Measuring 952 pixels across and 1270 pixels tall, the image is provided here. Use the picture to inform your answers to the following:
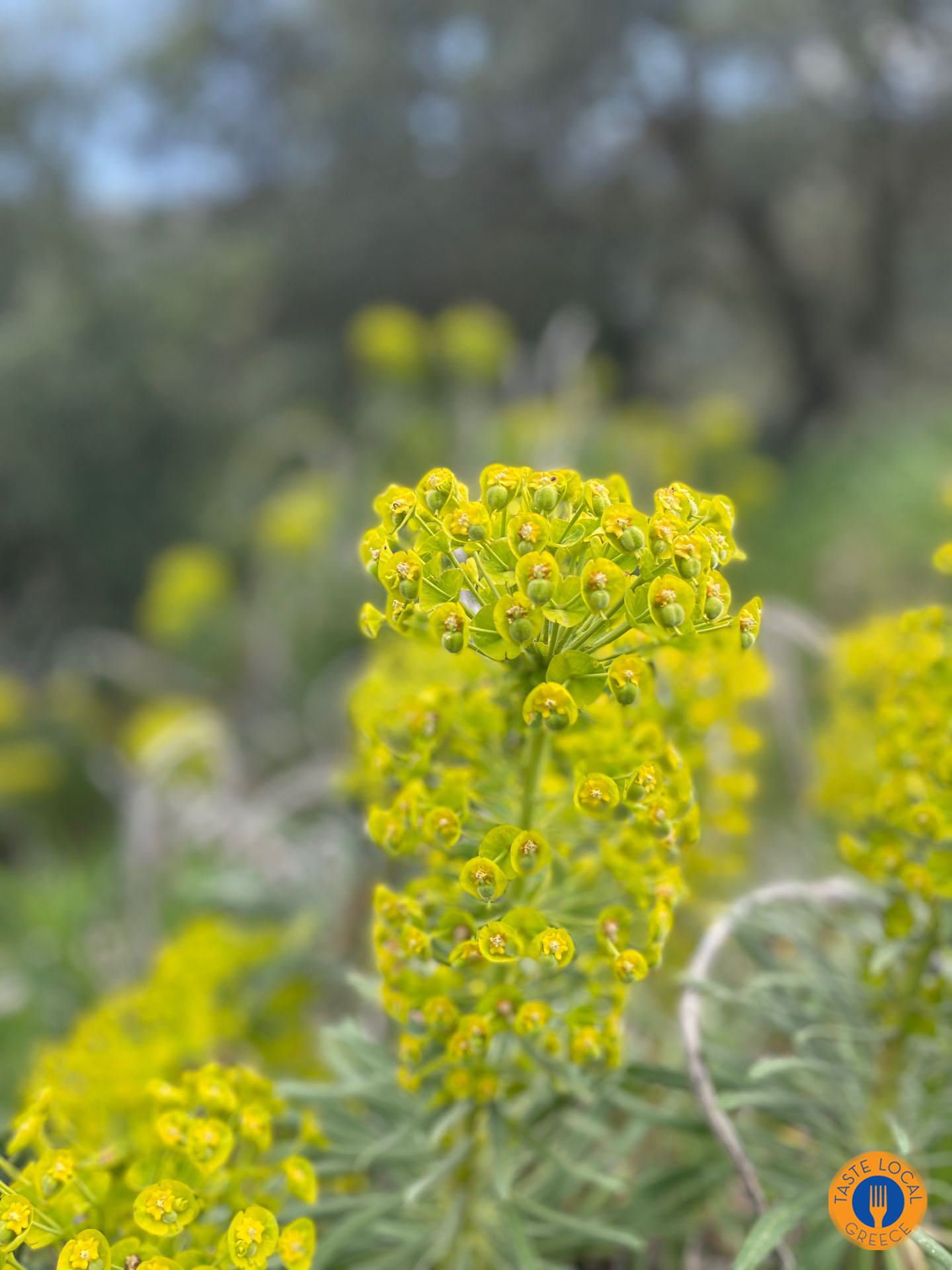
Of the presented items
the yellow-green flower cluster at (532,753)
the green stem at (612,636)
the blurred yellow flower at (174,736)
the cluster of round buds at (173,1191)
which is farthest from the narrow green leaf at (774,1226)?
the blurred yellow flower at (174,736)

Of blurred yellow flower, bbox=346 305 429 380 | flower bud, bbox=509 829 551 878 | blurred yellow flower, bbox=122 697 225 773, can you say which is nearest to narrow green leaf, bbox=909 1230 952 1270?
flower bud, bbox=509 829 551 878

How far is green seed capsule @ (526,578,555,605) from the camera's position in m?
0.47

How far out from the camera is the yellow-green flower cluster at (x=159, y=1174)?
0.52 m

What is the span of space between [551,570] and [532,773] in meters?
0.14

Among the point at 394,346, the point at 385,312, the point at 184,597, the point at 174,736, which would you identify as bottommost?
the point at 174,736

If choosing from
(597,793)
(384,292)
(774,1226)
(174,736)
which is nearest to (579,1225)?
(774,1226)

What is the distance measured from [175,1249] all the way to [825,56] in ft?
17.3

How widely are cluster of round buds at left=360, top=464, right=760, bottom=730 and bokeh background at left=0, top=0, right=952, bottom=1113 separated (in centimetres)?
282

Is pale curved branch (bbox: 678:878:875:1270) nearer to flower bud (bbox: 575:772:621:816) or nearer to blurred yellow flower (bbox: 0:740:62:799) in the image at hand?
flower bud (bbox: 575:772:621:816)

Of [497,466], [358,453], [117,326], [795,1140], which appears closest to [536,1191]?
[795,1140]

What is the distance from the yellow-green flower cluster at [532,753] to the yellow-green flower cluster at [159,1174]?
107 mm

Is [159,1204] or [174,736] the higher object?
[174,736]

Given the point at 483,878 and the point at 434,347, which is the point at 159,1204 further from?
the point at 434,347

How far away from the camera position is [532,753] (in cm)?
57
